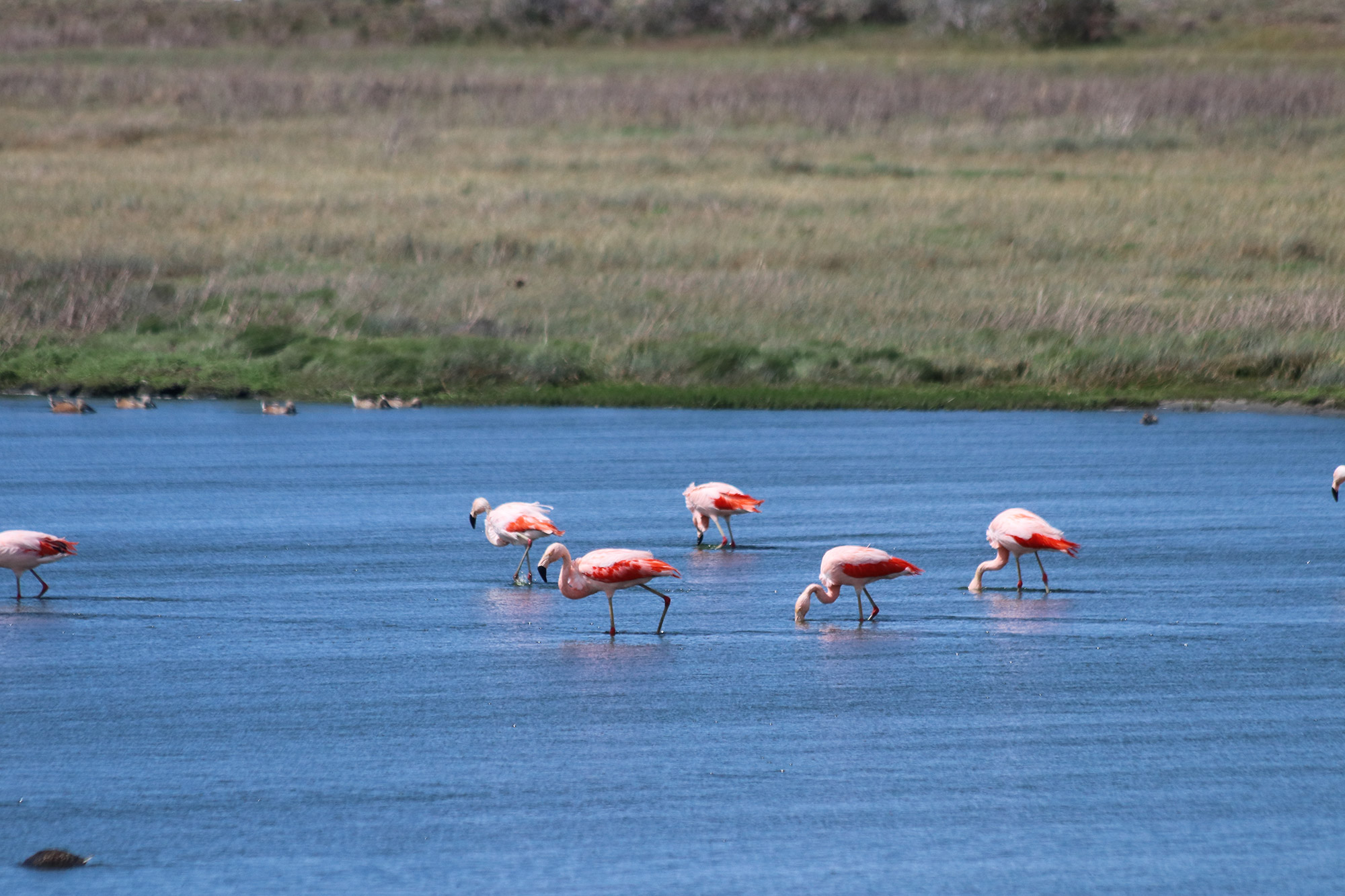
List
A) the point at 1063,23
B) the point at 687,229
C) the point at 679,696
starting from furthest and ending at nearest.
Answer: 1. the point at 1063,23
2. the point at 687,229
3. the point at 679,696

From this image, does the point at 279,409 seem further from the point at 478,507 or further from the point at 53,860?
the point at 53,860

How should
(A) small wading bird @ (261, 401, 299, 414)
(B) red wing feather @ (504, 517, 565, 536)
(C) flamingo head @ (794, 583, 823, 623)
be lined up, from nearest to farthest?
(C) flamingo head @ (794, 583, 823, 623) → (B) red wing feather @ (504, 517, 565, 536) → (A) small wading bird @ (261, 401, 299, 414)

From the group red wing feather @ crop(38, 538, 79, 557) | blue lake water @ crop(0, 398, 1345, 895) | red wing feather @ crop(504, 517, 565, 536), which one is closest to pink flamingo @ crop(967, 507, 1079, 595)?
blue lake water @ crop(0, 398, 1345, 895)

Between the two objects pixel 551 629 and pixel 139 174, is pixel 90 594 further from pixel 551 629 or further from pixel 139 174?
pixel 139 174

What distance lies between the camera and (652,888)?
8391 mm

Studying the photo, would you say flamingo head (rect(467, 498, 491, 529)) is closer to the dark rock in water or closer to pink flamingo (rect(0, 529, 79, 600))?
pink flamingo (rect(0, 529, 79, 600))

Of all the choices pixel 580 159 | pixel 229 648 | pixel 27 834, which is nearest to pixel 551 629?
pixel 229 648

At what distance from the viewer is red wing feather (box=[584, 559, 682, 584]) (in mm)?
12289

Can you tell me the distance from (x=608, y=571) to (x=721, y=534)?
4.96 m

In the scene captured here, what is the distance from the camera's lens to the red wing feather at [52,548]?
43.8 ft

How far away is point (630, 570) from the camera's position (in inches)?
485

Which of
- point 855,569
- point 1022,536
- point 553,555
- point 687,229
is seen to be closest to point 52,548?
point 553,555

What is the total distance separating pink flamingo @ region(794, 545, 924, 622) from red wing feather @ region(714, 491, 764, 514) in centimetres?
263

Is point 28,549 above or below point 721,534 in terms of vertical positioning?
above
